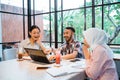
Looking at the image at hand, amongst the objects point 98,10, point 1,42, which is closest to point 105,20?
point 98,10

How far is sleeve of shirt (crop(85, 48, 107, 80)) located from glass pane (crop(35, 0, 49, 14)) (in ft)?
9.76

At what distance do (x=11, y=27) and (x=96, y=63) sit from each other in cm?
330

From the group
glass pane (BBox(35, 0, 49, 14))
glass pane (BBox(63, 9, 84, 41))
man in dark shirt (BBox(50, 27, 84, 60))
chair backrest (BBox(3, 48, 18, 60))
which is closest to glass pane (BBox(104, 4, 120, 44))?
glass pane (BBox(63, 9, 84, 41))

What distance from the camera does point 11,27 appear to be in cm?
425

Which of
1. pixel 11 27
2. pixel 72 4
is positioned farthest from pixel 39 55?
pixel 11 27

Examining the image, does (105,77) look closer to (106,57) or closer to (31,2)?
(106,57)

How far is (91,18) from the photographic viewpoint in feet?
11.5

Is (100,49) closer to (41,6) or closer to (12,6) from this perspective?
(41,6)

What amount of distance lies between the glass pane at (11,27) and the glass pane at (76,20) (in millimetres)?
1395

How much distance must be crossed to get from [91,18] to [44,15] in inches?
57.0

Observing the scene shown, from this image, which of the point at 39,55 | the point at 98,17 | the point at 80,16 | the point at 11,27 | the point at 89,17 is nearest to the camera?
the point at 39,55

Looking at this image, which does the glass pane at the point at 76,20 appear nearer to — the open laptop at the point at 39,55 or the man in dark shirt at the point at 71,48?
the man in dark shirt at the point at 71,48

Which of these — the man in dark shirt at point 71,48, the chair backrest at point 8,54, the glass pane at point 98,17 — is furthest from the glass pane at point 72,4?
the chair backrest at point 8,54

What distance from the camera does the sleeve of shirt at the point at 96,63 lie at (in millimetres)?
1493
